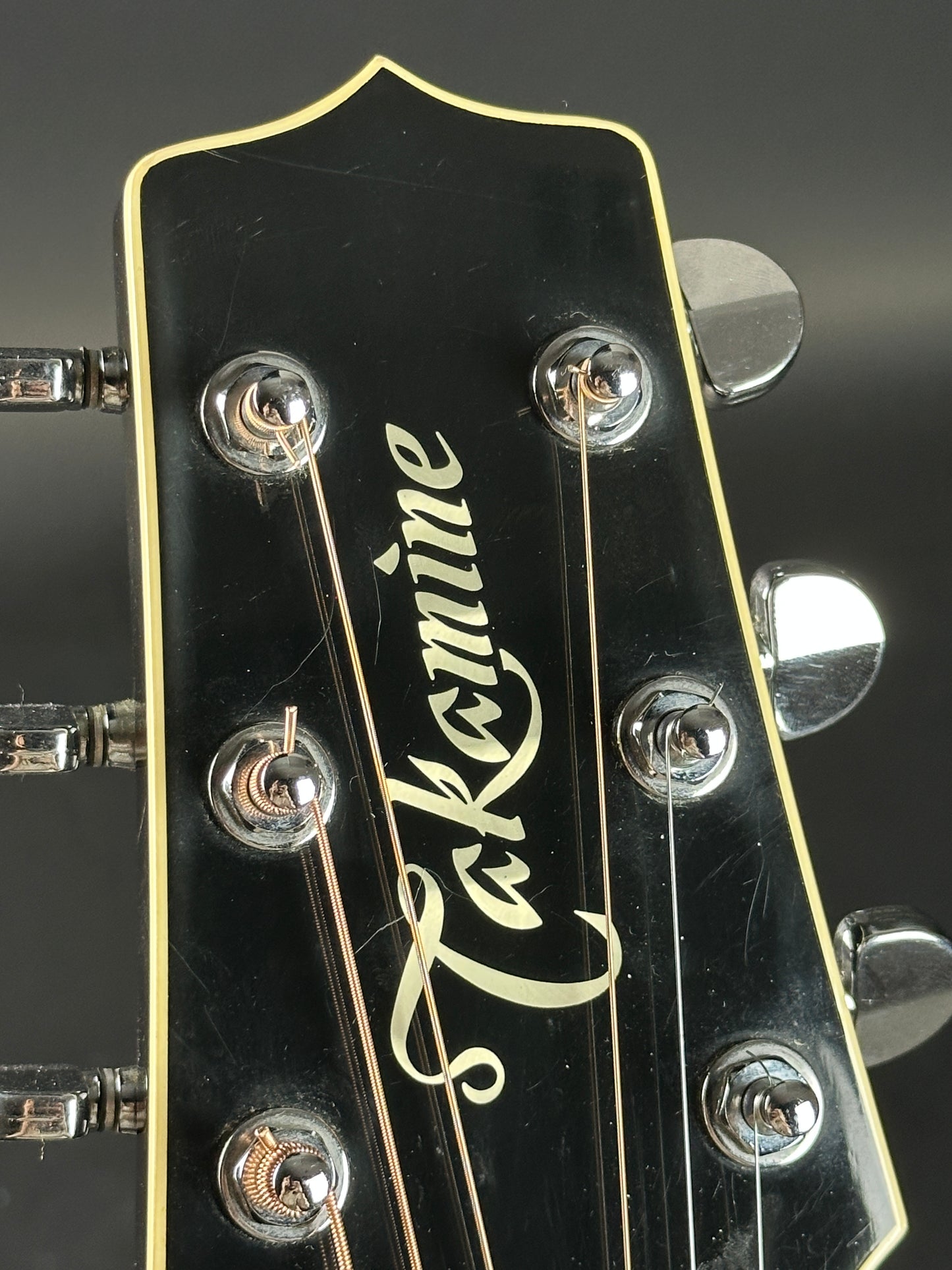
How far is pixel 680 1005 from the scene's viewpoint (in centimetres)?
70

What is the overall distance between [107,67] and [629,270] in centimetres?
60

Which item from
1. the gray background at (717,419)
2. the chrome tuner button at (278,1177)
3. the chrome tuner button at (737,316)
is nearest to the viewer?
the chrome tuner button at (278,1177)

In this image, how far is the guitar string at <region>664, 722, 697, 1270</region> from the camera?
682 mm

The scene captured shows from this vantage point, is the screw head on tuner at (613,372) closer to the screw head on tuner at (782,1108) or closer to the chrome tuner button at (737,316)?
the chrome tuner button at (737,316)

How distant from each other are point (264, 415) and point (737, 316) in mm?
273

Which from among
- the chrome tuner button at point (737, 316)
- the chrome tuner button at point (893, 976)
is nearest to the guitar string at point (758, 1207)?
the chrome tuner button at point (893, 976)

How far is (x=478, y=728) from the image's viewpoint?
0.67m

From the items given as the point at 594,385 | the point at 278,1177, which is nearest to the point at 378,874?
the point at 278,1177

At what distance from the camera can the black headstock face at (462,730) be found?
0.63 meters

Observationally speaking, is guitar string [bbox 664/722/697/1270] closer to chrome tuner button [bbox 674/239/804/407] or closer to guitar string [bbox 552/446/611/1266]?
guitar string [bbox 552/446/611/1266]

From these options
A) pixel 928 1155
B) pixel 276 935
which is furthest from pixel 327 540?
pixel 928 1155

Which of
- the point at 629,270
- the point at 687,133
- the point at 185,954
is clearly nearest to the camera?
the point at 185,954

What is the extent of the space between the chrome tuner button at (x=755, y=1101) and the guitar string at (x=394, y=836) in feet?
0.40

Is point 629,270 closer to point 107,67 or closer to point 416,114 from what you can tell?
point 416,114
